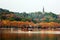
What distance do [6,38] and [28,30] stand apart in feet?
2.23

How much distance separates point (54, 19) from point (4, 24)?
1430mm

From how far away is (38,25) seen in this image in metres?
5.36

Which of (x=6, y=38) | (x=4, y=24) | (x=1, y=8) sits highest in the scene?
(x=1, y=8)

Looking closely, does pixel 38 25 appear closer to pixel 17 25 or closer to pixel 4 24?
pixel 17 25

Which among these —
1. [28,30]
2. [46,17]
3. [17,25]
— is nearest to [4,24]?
[17,25]

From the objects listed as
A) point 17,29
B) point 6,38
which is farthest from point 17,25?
point 6,38

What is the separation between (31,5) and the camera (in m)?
5.38

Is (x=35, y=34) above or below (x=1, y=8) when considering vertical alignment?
below

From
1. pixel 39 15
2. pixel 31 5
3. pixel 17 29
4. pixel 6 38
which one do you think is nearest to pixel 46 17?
pixel 39 15

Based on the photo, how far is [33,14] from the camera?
5340mm

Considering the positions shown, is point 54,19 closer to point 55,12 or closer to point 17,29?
point 55,12

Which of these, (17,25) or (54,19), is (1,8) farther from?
(54,19)

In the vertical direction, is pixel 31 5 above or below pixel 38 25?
above

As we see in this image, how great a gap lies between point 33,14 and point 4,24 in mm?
876
